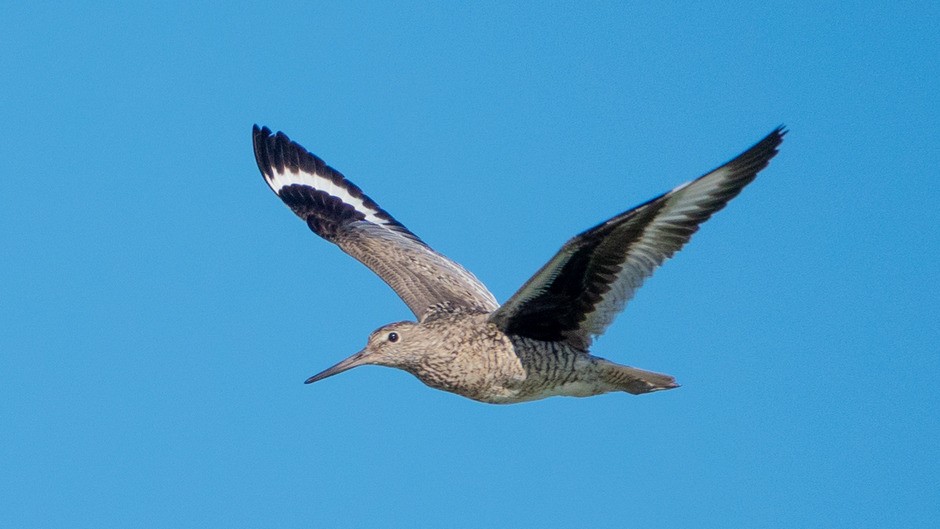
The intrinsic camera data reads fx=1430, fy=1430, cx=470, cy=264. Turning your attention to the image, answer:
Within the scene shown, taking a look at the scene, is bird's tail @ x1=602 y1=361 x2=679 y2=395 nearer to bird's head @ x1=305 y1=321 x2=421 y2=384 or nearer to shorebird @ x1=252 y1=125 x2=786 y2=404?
shorebird @ x1=252 y1=125 x2=786 y2=404

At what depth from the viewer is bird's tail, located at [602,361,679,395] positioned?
8.68 m

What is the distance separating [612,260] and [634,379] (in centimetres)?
111

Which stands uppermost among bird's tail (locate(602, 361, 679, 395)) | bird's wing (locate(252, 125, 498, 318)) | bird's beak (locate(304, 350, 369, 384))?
bird's wing (locate(252, 125, 498, 318))

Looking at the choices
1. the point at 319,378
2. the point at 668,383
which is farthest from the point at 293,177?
the point at 668,383

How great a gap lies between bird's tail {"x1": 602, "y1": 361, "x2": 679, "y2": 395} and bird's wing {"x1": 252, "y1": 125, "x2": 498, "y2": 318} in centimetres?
111

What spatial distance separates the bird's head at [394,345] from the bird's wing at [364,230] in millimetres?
559

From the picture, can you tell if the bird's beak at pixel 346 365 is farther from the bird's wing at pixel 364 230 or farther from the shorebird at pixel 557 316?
the bird's wing at pixel 364 230

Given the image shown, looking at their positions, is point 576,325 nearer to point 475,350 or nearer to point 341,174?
point 475,350

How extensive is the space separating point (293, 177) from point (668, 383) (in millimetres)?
4783

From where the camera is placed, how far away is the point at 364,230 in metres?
11.3

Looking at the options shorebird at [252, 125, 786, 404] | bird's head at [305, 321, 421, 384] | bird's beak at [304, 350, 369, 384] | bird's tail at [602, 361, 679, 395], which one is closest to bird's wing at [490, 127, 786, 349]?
shorebird at [252, 125, 786, 404]

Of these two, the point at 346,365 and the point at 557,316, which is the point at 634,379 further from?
the point at 346,365

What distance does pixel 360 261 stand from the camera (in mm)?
10711

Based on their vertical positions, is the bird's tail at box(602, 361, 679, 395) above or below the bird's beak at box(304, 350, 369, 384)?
below
